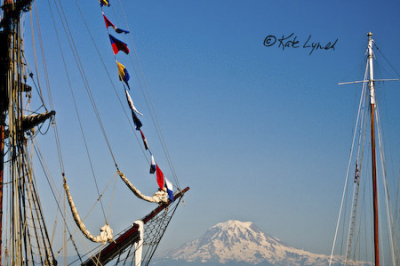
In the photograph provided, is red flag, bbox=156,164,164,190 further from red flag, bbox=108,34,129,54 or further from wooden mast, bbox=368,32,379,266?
wooden mast, bbox=368,32,379,266

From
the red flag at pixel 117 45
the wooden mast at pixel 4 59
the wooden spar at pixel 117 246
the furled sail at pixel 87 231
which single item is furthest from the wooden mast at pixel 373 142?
the wooden mast at pixel 4 59

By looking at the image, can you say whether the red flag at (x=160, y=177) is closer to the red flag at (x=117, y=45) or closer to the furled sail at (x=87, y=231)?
the furled sail at (x=87, y=231)

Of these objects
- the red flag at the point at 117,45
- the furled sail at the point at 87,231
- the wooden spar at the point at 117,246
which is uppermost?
the red flag at the point at 117,45

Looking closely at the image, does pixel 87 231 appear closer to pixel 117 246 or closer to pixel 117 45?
pixel 117 246

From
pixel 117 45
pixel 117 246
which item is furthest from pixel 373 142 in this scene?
pixel 117 45

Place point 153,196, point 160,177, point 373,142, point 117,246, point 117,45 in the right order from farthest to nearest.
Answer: point 373,142 < point 153,196 < point 117,246 < point 160,177 < point 117,45

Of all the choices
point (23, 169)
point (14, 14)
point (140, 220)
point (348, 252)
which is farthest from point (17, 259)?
point (348, 252)

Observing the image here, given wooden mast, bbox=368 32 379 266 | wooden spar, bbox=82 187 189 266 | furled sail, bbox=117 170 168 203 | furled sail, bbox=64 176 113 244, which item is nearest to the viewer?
furled sail, bbox=64 176 113 244

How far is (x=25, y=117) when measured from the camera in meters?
31.5

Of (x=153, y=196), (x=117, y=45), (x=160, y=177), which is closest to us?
(x=117, y=45)

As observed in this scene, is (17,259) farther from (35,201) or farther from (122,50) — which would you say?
(122,50)

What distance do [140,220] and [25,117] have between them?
30.7ft

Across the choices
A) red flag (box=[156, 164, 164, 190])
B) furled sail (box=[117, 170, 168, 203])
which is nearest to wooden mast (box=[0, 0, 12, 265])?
furled sail (box=[117, 170, 168, 203])

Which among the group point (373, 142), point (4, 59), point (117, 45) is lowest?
point (373, 142)
